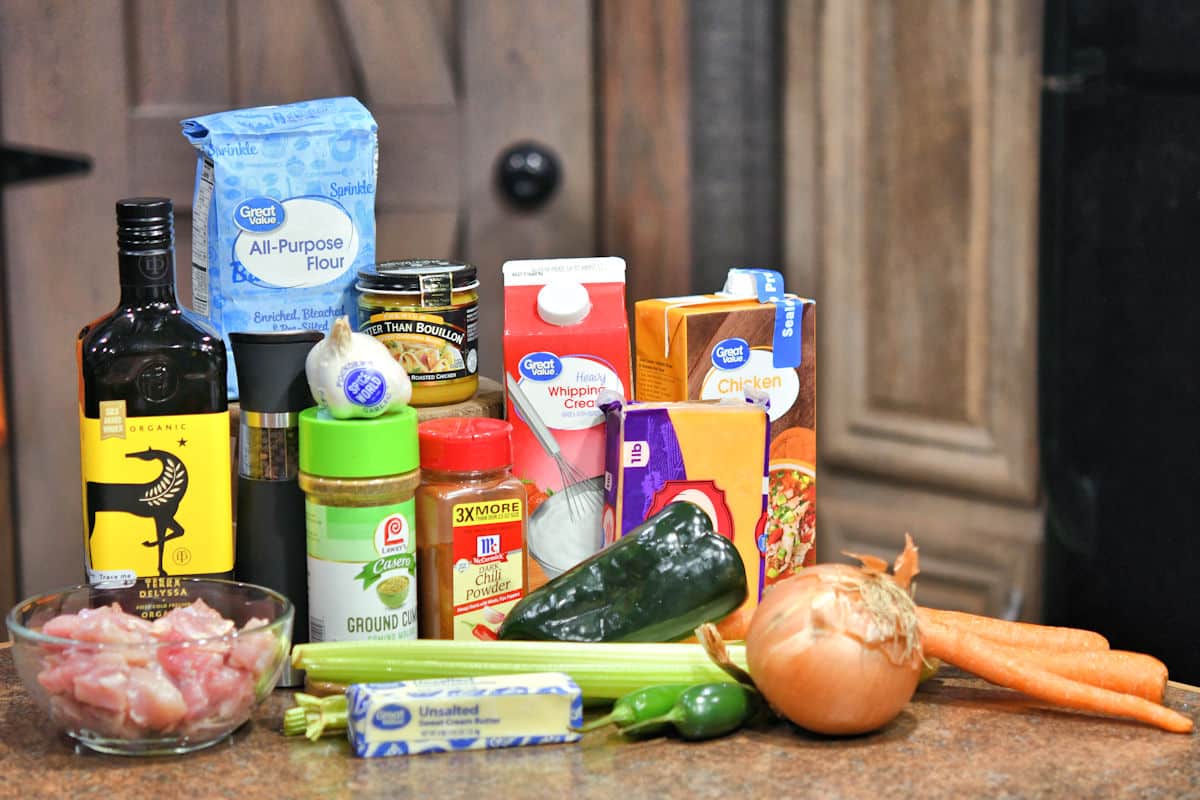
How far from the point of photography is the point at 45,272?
6.70 ft

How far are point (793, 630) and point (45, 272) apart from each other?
1438mm

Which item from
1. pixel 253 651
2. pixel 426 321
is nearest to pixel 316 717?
pixel 253 651

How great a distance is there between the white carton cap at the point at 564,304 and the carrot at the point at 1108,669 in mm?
414

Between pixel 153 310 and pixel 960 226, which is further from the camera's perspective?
pixel 960 226

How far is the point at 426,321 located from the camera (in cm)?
117

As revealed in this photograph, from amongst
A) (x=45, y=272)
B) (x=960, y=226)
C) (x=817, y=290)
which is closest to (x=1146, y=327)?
(x=960, y=226)

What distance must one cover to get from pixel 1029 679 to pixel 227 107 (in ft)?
4.77

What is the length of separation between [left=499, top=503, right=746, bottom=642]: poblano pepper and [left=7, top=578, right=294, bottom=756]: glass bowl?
0.63ft

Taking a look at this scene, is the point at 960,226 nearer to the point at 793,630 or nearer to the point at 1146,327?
the point at 1146,327

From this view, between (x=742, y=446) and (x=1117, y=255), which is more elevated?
(x=1117, y=255)

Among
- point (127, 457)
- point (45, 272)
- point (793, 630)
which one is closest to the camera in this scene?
point (793, 630)

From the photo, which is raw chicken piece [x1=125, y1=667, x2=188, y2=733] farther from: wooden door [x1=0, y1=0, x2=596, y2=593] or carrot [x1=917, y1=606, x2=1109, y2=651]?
wooden door [x1=0, y1=0, x2=596, y2=593]

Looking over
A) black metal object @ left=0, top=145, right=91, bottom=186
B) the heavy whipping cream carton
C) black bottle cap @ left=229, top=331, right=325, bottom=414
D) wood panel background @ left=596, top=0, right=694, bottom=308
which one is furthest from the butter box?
black metal object @ left=0, top=145, right=91, bottom=186

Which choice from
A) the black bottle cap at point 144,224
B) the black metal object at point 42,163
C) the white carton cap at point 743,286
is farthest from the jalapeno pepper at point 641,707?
the black metal object at point 42,163
